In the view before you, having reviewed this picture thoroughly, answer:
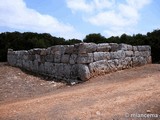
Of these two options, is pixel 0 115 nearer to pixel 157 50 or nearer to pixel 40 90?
pixel 40 90

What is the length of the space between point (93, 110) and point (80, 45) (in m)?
5.34

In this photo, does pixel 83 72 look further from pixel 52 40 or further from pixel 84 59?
pixel 52 40

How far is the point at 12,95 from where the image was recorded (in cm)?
1007

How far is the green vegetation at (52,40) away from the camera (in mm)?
18172

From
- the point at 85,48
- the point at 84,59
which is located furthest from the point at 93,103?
the point at 85,48

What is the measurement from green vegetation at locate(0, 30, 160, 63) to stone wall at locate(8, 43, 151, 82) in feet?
10.5

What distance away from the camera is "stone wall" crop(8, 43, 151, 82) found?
37.4 ft

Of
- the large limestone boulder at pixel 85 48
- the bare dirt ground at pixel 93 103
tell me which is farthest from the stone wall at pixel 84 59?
the bare dirt ground at pixel 93 103

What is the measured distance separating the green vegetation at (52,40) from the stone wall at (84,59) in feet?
10.5

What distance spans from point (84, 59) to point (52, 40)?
660 inches

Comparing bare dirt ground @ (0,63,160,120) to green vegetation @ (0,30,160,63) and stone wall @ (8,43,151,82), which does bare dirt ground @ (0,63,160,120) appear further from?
green vegetation @ (0,30,160,63)

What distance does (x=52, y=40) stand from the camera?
91.0 ft

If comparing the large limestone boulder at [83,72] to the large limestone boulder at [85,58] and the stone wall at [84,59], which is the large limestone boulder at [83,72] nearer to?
the stone wall at [84,59]

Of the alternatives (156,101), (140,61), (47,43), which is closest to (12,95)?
(156,101)
